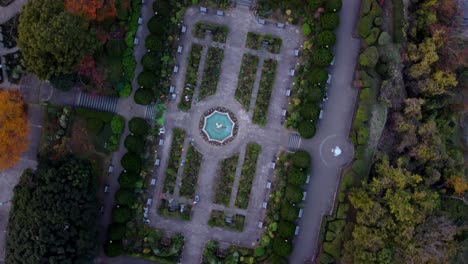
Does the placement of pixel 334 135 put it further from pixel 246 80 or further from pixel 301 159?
pixel 246 80

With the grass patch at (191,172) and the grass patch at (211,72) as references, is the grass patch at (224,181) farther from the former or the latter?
the grass patch at (211,72)

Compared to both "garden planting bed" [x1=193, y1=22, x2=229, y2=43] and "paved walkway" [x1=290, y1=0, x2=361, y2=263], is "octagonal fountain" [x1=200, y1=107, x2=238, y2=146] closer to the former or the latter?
"garden planting bed" [x1=193, y1=22, x2=229, y2=43]

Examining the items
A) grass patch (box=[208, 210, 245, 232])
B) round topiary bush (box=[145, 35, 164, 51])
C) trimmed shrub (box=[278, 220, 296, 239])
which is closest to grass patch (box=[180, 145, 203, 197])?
grass patch (box=[208, 210, 245, 232])

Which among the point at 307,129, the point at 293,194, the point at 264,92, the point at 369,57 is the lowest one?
the point at 293,194

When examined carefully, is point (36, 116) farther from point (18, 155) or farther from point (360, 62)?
point (360, 62)

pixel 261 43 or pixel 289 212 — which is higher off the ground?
pixel 261 43

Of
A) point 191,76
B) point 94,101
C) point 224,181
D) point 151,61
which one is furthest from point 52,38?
point 224,181

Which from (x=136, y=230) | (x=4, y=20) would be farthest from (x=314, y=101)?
(x=4, y=20)
